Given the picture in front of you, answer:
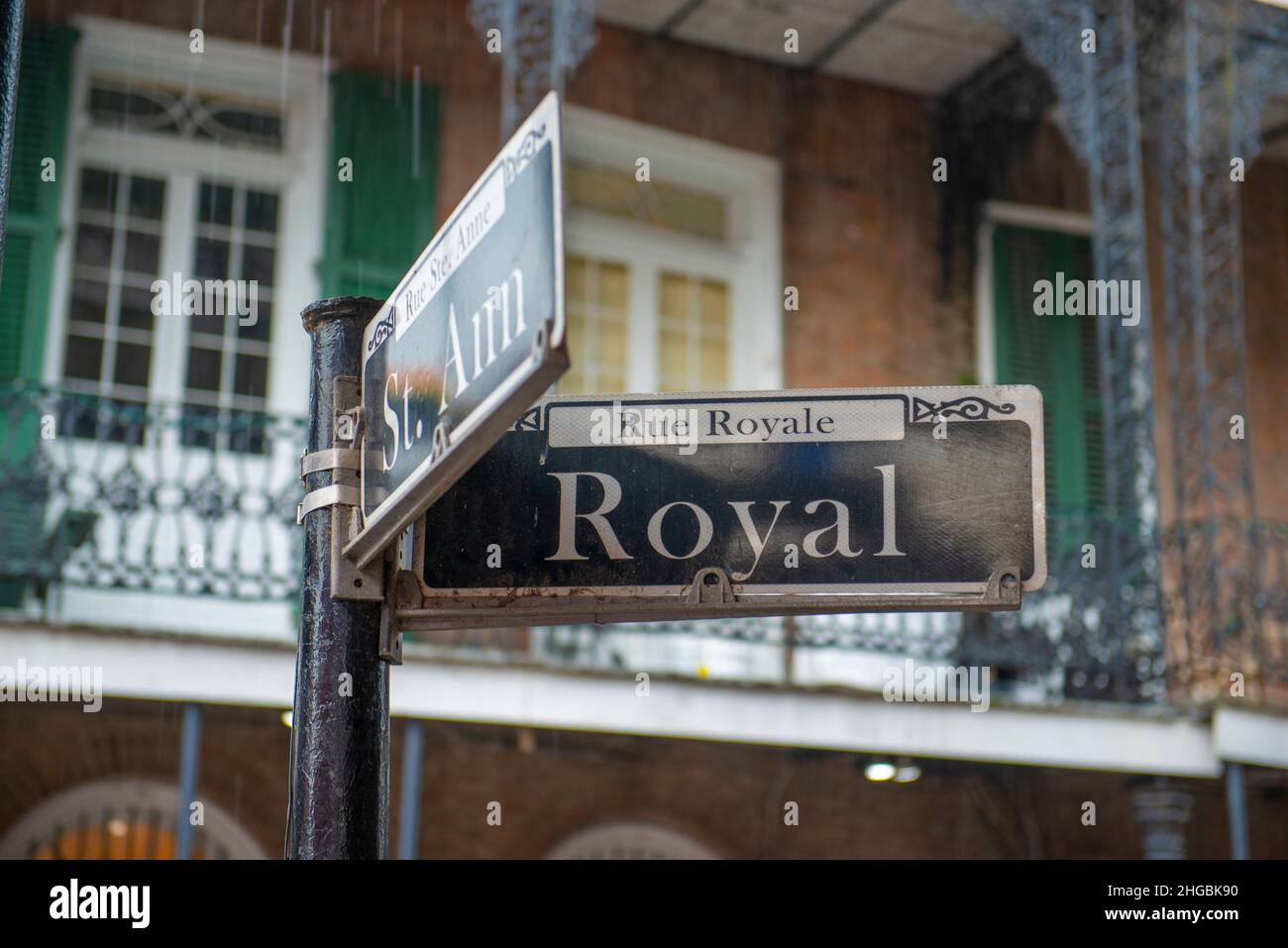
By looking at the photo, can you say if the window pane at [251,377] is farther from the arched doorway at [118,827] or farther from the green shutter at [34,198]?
the arched doorway at [118,827]

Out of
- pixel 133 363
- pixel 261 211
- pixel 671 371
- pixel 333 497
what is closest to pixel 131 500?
pixel 133 363

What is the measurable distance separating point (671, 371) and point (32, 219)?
148 inches

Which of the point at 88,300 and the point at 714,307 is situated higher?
the point at 714,307

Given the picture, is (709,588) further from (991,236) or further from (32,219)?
(991,236)

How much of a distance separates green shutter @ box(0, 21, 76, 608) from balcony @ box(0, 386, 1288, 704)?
77mm

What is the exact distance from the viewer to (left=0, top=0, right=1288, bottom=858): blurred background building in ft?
31.4

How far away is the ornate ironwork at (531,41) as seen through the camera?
383 inches

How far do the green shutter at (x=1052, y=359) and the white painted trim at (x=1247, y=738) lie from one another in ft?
6.93

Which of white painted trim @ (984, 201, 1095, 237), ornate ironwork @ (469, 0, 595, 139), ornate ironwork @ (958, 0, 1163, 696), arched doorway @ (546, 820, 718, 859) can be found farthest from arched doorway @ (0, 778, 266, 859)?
white painted trim @ (984, 201, 1095, 237)

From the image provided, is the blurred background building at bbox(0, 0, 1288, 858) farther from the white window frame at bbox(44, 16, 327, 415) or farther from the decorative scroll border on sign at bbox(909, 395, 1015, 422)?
the decorative scroll border on sign at bbox(909, 395, 1015, 422)

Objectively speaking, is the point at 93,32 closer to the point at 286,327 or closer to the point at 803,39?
the point at 286,327

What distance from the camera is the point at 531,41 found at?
10.8 m

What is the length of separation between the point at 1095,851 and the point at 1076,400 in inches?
115
